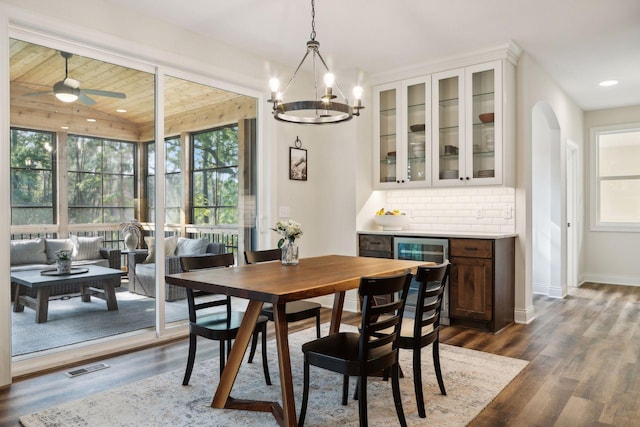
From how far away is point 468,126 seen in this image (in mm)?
4750

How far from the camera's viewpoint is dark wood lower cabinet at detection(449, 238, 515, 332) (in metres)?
4.27

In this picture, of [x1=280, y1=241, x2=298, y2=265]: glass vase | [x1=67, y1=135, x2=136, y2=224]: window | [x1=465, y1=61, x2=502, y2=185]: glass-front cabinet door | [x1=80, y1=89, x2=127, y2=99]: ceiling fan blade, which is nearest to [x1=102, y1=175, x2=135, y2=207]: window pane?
[x1=67, y1=135, x2=136, y2=224]: window

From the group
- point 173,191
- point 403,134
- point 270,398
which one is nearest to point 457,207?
point 403,134

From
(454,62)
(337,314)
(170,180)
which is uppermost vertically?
(454,62)

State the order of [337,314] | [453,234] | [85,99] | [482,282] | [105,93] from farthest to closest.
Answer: [453,234] → [482,282] → [105,93] → [85,99] → [337,314]

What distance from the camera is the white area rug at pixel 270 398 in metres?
2.47

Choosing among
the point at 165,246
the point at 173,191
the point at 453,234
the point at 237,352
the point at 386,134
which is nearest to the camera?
the point at 237,352

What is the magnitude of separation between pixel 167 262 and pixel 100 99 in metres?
1.50

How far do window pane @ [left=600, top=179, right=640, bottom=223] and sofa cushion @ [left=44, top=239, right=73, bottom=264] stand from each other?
7575mm

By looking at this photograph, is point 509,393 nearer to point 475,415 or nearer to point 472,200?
point 475,415

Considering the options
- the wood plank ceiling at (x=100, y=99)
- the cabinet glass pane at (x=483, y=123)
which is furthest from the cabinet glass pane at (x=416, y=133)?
the wood plank ceiling at (x=100, y=99)

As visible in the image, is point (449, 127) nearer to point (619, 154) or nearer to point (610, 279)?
point (619, 154)

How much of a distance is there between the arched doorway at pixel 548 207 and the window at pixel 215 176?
13.0ft

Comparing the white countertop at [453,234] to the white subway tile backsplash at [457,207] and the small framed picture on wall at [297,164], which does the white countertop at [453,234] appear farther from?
the small framed picture on wall at [297,164]
